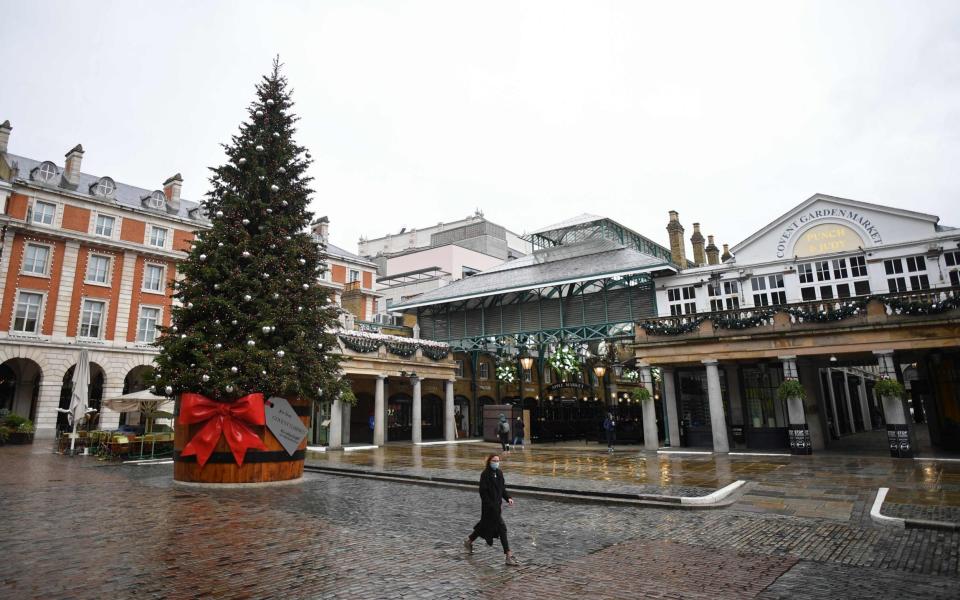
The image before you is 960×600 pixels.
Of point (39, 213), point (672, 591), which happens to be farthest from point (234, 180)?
point (39, 213)

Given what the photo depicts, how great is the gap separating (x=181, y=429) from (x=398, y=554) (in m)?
10.1

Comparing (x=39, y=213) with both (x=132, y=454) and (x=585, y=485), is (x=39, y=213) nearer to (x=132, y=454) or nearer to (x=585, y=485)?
(x=132, y=454)

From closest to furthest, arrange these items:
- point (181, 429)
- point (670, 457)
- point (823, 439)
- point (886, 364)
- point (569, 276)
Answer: point (181, 429)
point (886, 364)
point (670, 457)
point (823, 439)
point (569, 276)

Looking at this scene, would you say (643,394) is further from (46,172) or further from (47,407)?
(46,172)

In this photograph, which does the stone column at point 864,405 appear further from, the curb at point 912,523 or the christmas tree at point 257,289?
the christmas tree at point 257,289

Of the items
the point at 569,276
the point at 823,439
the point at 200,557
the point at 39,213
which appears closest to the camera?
the point at 200,557

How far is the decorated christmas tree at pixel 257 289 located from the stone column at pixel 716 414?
51.6 ft

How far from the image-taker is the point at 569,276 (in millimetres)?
28875

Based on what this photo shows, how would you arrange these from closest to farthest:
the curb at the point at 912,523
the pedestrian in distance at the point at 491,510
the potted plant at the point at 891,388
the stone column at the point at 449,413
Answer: the pedestrian in distance at the point at 491,510 → the curb at the point at 912,523 → the potted plant at the point at 891,388 → the stone column at the point at 449,413

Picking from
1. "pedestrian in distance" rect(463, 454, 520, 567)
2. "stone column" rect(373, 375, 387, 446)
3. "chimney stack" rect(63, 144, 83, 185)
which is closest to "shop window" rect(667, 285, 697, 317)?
"stone column" rect(373, 375, 387, 446)

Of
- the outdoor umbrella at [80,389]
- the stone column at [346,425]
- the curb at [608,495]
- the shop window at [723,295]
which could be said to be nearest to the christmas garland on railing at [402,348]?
the stone column at [346,425]

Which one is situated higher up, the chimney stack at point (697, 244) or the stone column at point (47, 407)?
the chimney stack at point (697, 244)

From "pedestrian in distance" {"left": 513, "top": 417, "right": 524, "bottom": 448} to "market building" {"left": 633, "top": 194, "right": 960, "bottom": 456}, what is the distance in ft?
26.6

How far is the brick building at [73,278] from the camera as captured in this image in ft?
110
